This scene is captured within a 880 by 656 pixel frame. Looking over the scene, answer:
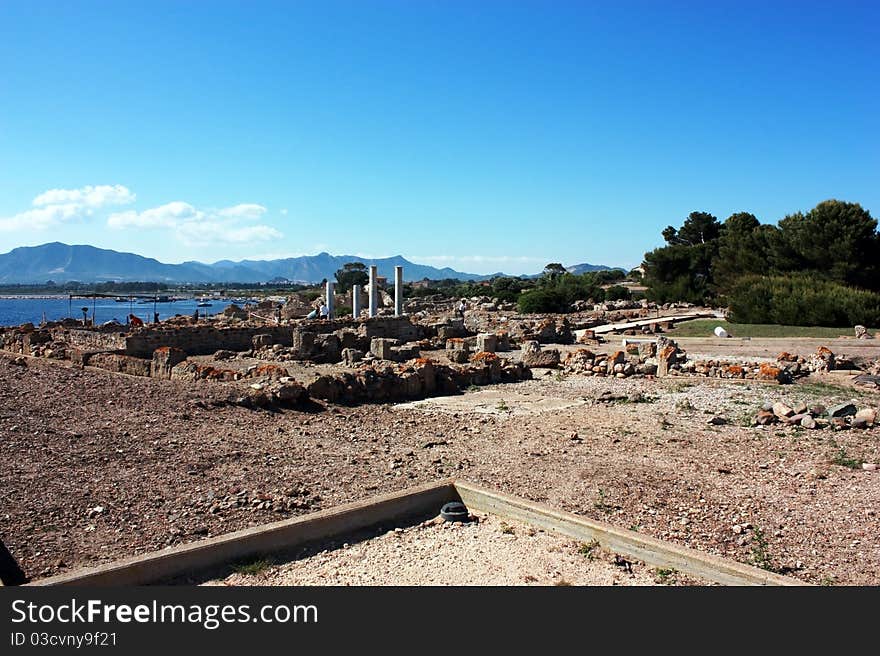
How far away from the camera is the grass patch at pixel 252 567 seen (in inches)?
220

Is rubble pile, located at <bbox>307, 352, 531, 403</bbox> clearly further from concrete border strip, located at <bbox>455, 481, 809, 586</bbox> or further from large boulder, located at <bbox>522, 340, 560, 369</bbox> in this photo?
concrete border strip, located at <bbox>455, 481, 809, 586</bbox>

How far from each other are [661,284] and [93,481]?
1951 inches

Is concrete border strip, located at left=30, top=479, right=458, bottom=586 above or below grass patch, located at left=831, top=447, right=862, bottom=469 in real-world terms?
below

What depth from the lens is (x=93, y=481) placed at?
758 cm

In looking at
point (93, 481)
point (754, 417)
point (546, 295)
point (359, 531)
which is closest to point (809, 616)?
point (359, 531)

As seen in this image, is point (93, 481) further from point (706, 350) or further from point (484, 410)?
point (706, 350)

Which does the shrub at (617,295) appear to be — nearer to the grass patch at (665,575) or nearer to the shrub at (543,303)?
the shrub at (543,303)

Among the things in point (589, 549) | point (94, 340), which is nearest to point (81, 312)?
point (94, 340)

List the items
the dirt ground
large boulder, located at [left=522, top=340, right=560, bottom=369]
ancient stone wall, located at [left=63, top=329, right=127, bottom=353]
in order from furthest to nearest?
ancient stone wall, located at [left=63, top=329, right=127, bottom=353] → large boulder, located at [left=522, top=340, right=560, bottom=369] → the dirt ground

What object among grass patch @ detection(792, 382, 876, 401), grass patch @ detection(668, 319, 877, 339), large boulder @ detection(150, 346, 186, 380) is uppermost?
grass patch @ detection(668, 319, 877, 339)

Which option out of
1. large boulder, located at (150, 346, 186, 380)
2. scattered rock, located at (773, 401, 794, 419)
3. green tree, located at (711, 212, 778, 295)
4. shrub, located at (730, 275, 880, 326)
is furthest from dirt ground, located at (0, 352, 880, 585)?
green tree, located at (711, 212, 778, 295)

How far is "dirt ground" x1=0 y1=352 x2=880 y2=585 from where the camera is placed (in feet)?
20.6

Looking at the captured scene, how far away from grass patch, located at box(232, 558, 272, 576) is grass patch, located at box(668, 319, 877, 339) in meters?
25.7

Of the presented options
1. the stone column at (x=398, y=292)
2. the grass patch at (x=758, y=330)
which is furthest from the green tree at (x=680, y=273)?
the stone column at (x=398, y=292)
